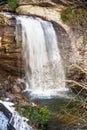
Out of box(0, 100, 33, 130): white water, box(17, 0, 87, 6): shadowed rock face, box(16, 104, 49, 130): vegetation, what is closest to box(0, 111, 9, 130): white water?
box(0, 100, 33, 130): white water

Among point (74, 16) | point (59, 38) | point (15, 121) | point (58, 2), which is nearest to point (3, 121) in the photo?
point (15, 121)

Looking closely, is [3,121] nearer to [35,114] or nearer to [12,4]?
[35,114]

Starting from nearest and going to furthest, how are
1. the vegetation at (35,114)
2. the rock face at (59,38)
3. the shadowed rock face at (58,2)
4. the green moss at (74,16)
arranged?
the vegetation at (35,114) → the rock face at (59,38) → the green moss at (74,16) → the shadowed rock face at (58,2)

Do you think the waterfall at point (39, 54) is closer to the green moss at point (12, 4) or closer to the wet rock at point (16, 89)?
the wet rock at point (16, 89)

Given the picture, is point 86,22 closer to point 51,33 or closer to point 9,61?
point 51,33

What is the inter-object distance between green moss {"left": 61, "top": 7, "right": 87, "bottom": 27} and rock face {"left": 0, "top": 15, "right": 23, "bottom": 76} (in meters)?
2.21

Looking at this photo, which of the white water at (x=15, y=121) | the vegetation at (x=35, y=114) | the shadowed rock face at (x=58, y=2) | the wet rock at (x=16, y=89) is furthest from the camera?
the shadowed rock face at (x=58, y=2)

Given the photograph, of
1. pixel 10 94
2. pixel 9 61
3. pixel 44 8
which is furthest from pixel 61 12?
pixel 10 94

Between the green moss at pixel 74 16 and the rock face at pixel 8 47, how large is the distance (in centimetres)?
221

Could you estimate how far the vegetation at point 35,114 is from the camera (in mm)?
12734

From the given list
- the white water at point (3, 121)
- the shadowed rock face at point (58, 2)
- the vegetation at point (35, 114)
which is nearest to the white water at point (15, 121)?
the white water at point (3, 121)

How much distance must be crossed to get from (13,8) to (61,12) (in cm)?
189

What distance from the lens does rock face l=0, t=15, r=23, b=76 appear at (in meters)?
17.3

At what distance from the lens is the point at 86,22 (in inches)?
742
